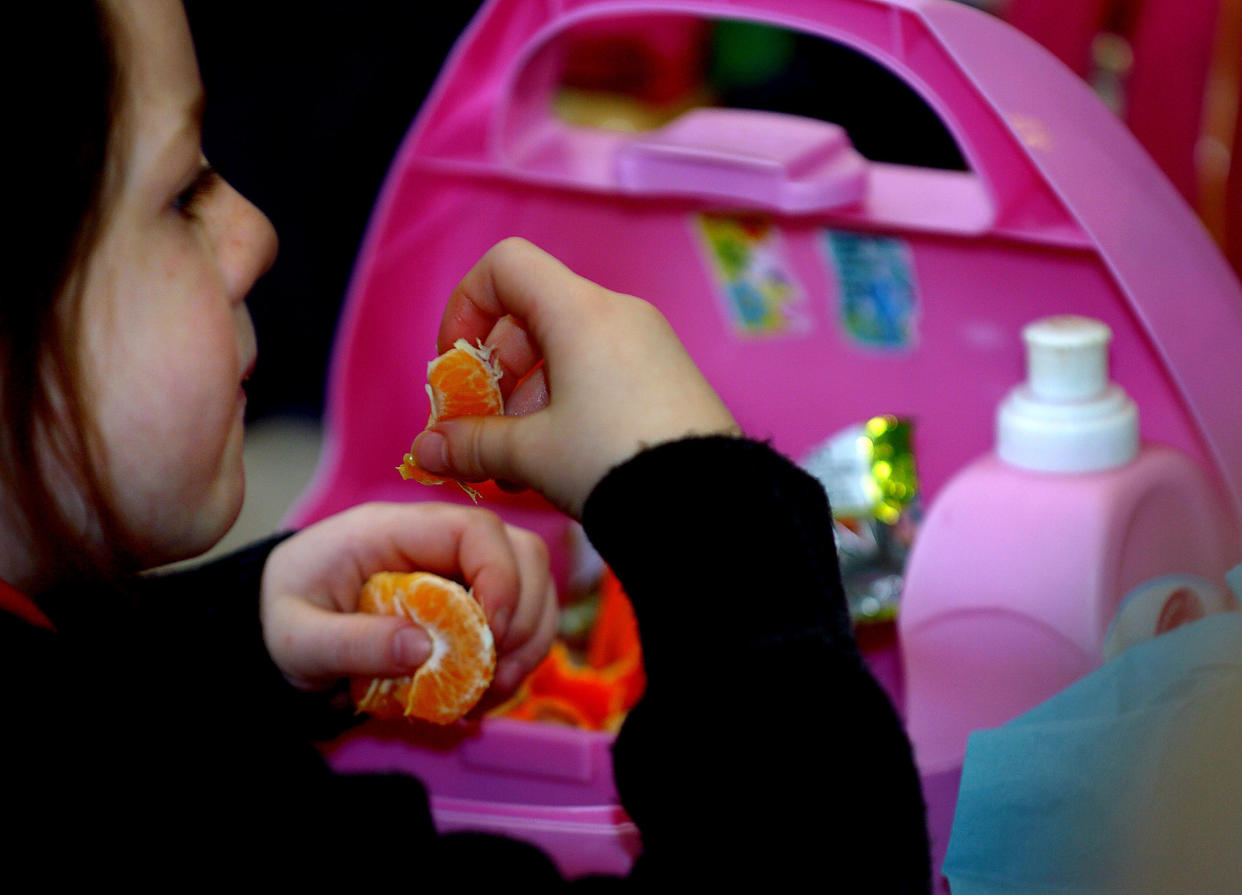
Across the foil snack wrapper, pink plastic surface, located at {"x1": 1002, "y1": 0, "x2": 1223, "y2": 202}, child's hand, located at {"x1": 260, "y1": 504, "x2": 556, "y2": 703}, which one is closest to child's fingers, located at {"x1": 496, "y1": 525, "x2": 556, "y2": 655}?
child's hand, located at {"x1": 260, "y1": 504, "x2": 556, "y2": 703}

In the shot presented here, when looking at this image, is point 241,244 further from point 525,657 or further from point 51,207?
point 525,657

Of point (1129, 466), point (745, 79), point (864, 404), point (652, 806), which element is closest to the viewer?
point (652, 806)

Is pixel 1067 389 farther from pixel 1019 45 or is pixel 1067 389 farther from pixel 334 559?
pixel 334 559

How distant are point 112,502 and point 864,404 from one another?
Answer: 1.01 feet

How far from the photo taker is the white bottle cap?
1.28 feet

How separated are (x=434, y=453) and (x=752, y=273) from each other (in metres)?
0.29

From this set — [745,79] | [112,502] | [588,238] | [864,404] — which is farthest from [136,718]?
[745,79]

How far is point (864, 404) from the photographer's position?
523 mm

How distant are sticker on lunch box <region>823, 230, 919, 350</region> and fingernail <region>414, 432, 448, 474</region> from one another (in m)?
0.26

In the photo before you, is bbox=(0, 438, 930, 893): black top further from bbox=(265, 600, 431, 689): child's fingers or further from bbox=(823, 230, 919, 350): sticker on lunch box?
bbox=(823, 230, 919, 350): sticker on lunch box

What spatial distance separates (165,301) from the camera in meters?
0.29

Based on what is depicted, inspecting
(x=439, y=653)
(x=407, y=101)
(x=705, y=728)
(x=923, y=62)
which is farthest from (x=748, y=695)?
(x=407, y=101)

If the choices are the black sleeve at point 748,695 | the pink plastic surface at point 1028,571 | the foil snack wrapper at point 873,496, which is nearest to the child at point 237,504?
the black sleeve at point 748,695

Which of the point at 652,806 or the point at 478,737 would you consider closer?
the point at 652,806
